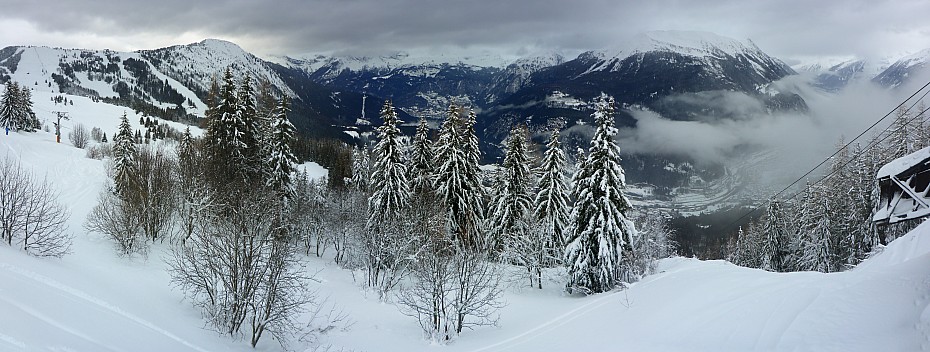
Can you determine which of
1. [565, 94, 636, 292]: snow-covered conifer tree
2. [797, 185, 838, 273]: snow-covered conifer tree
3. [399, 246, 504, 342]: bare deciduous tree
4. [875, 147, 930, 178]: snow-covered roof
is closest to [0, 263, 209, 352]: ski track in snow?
[399, 246, 504, 342]: bare deciduous tree

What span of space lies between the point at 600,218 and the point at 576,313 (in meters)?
7.57

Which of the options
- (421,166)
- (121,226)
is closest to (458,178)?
(421,166)

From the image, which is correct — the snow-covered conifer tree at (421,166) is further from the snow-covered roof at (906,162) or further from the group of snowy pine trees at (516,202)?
the snow-covered roof at (906,162)

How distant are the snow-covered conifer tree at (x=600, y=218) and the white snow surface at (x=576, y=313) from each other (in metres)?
2.58

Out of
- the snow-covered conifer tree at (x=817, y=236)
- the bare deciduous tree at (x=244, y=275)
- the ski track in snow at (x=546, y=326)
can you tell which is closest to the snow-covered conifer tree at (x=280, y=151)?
the bare deciduous tree at (x=244, y=275)

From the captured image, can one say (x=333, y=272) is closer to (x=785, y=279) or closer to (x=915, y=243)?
(x=785, y=279)

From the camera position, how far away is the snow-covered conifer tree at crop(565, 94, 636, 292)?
93.4 ft

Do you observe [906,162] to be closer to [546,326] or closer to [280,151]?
[546,326]

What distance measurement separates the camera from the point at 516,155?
34.7 metres

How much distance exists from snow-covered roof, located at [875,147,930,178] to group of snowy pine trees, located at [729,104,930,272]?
72.4ft

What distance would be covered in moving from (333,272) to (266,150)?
11635mm

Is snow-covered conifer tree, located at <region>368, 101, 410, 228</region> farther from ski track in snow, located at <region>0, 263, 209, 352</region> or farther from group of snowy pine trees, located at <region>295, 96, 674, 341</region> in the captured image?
ski track in snow, located at <region>0, 263, 209, 352</region>

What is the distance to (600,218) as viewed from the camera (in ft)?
96.7

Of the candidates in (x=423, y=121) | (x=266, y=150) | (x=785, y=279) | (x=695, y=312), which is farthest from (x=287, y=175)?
(x=785, y=279)
